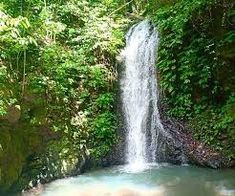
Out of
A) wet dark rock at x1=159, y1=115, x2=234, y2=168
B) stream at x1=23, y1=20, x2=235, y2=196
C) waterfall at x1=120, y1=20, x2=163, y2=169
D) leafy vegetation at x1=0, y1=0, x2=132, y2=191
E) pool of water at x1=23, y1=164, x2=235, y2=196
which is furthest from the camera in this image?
waterfall at x1=120, y1=20, x2=163, y2=169

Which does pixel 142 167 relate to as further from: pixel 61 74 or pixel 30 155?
pixel 61 74

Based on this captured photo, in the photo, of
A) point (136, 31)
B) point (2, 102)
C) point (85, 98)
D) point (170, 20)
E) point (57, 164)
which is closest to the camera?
point (2, 102)

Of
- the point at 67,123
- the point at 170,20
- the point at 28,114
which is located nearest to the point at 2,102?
the point at 28,114

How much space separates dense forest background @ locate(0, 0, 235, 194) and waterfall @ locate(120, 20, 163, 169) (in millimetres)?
321

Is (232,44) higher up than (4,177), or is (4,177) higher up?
(232,44)

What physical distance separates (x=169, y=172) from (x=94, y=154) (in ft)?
6.05

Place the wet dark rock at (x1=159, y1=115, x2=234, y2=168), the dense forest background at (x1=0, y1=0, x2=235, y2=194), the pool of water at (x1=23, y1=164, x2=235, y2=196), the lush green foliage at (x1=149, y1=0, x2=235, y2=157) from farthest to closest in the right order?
the lush green foliage at (x1=149, y1=0, x2=235, y2=157), the wet dark rock at (x1=159, y1=115, x2=234, y2=168), the dense forest background at (x1=0, y1=0, x2=235, y2=194), the pool of water at (x1=23, y1=164, x2=235, y2=196)

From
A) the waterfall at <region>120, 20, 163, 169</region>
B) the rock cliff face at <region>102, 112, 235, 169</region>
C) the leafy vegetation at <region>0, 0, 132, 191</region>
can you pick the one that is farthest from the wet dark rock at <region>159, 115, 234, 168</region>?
the leafy vegetation at <region>0, 0, 132, 191</region>

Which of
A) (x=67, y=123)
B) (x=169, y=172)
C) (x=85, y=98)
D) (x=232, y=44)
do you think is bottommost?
(x=169, y=172)

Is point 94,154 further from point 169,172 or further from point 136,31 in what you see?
point 136,31

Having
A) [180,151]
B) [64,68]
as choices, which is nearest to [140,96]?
[180,151]

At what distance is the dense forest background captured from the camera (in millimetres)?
7309

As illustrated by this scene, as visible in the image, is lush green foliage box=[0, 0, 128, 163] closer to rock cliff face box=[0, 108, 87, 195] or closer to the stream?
rock cliff face box=[0, 108, 87, 195]

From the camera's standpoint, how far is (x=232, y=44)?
29.0ft
